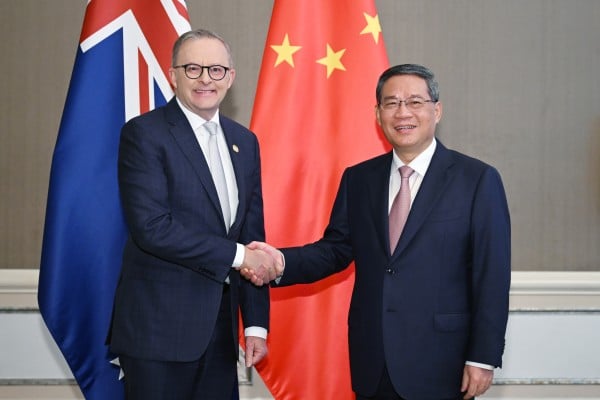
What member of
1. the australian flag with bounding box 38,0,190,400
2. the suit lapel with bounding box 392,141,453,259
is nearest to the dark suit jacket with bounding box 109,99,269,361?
the suit lapel with bounding box 392,141,453,259

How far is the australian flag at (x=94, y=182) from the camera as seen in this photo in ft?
8.52

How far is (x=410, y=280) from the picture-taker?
189 cm

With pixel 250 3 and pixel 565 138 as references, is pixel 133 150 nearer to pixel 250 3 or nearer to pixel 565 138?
pixel 250 3

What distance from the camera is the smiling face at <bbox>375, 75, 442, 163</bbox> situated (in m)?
2.00

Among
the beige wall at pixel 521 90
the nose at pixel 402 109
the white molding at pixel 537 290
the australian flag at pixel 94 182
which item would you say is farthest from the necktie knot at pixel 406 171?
the white molding at pixel 537 290

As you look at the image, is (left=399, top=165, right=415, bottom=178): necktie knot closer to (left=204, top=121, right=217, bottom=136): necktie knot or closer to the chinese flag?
(left=204, top=121, right=217, bottom=136): necktie knot

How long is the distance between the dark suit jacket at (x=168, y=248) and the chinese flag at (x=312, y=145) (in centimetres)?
86

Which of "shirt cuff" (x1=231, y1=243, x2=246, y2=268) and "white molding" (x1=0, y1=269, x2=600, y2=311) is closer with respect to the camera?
"shirt cuff" (x1=231, y1=243, x2=246, y2=268)

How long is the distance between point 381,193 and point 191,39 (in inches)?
29.9

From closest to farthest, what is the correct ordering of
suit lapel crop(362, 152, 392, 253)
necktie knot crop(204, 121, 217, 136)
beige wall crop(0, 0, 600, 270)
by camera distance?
suit lapel crop(362, 152, 392, 253) → necktie knot crop(204, 121, 217, 136) → beige wall crop(0, 0, 600, 270)

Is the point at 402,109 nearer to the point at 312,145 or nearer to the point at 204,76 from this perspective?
the point at 204,76

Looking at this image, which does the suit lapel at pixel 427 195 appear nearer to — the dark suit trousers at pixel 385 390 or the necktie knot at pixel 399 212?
the necktie knot at pixel 399 212

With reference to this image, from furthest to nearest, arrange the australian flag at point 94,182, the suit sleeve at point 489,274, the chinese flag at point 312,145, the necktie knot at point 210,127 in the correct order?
1. the chinese flag at point 312,145
2. the australian flag at point 94,182
3. the necktie knot at point 210,127
4. the suit sleeve at point 489,274

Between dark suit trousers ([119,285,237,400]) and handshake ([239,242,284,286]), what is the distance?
10cm
